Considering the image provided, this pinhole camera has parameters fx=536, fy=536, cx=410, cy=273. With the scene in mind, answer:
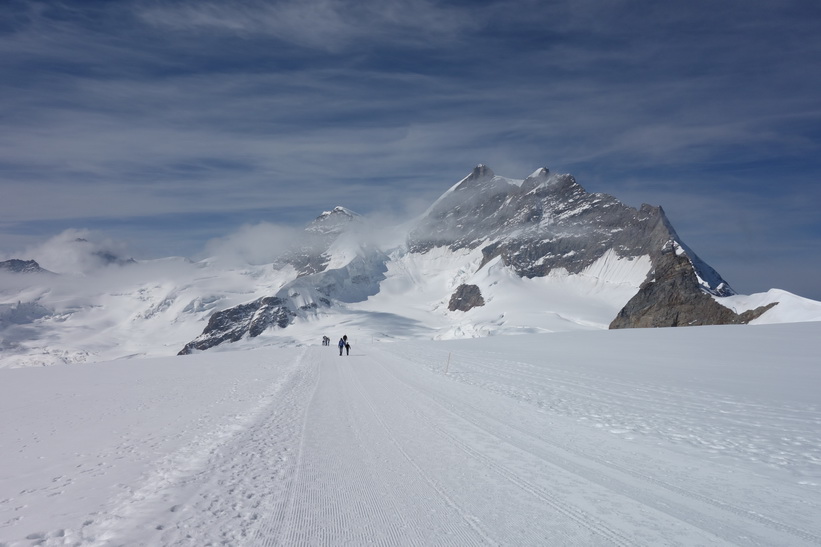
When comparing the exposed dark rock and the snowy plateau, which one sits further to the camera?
the exposed dark rock

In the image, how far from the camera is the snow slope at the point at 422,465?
19.2 ft

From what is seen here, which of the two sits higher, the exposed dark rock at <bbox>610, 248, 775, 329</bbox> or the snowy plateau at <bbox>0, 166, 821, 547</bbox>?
the exposed dark rock at <bbox>610, 248, 775, 329</bbox>

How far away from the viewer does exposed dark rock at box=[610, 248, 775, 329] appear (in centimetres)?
8718

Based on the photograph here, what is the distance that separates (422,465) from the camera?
8.36 m

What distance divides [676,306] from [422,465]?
99.6 meters

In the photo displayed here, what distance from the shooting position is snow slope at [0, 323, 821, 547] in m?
5.86

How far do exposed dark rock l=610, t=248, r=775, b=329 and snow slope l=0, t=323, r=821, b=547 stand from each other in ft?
256

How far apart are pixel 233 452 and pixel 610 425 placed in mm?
7602

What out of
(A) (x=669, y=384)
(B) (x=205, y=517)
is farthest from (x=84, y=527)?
(A) (x=669, y=384)

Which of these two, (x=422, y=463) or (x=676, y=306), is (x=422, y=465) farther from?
(x=676, y=306)

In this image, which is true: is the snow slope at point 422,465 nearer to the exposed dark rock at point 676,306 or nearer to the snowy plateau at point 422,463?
the snowy plateau at point 422,463

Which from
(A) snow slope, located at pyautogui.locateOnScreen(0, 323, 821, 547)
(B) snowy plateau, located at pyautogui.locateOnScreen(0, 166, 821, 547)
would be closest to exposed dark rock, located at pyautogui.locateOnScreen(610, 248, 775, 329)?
(B) snowy plateau, located at pyautogui.locateOnScreen(0, 166, 821, 547)

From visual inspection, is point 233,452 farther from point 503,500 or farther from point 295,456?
point 503,500

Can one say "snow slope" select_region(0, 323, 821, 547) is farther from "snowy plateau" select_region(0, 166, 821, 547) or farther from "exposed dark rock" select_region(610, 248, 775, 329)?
"exposed dark rock" select_region(610, 248, 775, 329)
